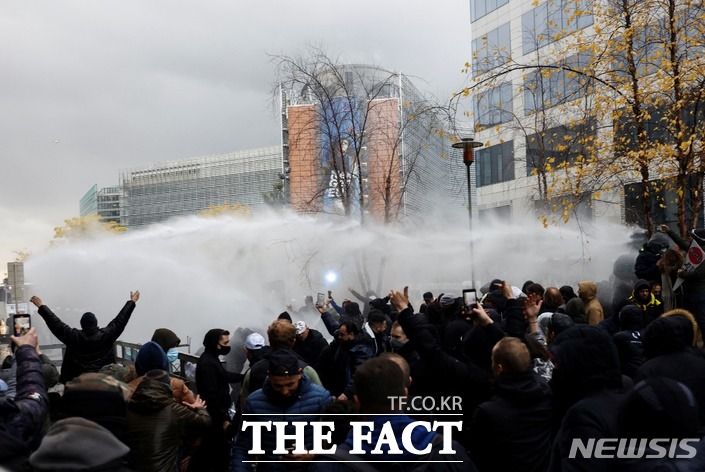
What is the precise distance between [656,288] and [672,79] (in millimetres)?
3322

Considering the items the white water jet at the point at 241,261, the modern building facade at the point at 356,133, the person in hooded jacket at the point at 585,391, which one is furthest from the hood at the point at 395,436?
the white water jet at the point at 241,261

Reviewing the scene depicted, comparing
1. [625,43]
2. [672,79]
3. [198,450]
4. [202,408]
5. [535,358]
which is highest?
[625,43]

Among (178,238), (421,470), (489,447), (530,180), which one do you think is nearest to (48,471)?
(421,470)

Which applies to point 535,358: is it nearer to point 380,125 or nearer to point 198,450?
point 198,450

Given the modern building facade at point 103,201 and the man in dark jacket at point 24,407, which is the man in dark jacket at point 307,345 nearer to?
the man in dark jacket at point 24,407

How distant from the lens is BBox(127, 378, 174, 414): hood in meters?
4.39

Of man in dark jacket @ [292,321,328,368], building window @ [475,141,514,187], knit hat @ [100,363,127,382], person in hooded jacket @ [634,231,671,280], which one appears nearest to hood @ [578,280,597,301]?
person in hooded jacket @ [634,231,671,280]

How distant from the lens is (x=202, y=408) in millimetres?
5125

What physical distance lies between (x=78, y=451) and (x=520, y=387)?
2.31 metres

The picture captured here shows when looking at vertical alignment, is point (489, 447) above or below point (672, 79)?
below

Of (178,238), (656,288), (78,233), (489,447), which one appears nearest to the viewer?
(489,447)

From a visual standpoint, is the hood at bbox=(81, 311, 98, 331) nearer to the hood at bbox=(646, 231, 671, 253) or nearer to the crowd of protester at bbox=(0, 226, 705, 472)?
the crowd of protester at bbox=(0, 226, 705, 472)

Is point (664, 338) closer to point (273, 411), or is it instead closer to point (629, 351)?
point (629, 351)

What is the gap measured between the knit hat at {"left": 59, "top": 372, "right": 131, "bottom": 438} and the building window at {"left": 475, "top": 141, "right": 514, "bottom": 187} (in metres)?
32.5
